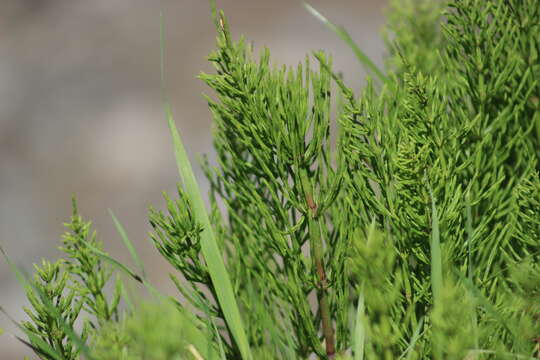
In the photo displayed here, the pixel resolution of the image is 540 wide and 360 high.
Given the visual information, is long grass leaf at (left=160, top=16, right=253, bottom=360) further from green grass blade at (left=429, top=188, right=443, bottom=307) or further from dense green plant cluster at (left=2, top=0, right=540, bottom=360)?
green grass blade at (left=429, top=188, right=443, bottom=307)

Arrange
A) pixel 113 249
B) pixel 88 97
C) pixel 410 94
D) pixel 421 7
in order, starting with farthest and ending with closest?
pixel 88 97, pixel 113 249, pixel 421 7, pixel 410 94

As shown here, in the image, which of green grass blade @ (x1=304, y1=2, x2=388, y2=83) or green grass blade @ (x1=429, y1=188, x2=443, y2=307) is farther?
green grass blade @ (x1=304, y1=2, x2=388, y2=83)

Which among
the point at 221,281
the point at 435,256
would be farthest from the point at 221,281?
the point at 435,256

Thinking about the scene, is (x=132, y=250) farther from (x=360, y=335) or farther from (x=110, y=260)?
(x=360, y=335)

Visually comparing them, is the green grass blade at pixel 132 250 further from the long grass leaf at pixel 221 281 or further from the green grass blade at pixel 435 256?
the green grass blade at pixel 435 256

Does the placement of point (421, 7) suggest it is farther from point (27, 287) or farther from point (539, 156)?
point (27, 287)

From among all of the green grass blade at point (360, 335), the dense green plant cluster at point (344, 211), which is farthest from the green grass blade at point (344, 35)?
the green grass blade at point (360, 335)

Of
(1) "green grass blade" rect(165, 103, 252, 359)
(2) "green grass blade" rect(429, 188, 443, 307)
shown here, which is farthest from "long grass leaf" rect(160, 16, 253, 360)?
(2) "green grass blade" rect(429, 188, 443, 307)

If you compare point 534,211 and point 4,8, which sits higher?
point 4,8

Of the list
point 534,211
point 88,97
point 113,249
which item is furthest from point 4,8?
point 534,211
